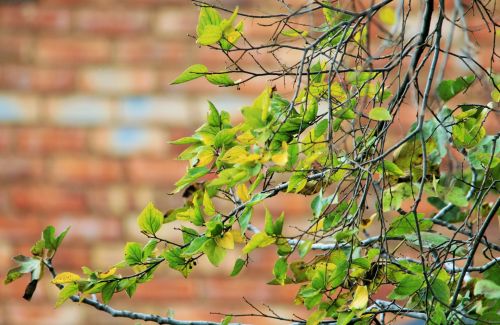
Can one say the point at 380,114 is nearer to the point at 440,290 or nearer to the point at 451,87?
the point at 440,290

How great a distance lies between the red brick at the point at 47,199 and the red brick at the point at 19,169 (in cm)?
2

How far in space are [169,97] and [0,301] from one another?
0.65 metres

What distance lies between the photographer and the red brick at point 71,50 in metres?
2.39

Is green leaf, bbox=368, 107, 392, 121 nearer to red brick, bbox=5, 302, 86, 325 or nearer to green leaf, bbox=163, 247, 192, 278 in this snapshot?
green leaf, bbox=163, 247, 192, 278

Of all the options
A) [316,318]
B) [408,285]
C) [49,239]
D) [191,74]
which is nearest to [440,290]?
[408,285]

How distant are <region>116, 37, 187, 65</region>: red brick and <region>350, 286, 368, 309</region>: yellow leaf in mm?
1470

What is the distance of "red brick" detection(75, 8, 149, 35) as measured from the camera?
2.40 meters

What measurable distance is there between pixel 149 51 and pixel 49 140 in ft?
1.11

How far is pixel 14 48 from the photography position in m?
2.37

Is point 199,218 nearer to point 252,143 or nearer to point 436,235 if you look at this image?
point 252,143

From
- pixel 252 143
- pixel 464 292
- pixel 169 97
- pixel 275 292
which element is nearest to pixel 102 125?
pixel 169 97

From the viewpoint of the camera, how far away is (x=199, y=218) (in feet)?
3.48

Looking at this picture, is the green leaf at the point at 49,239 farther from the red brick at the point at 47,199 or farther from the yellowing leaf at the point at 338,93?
the red brick at the point at 47,199

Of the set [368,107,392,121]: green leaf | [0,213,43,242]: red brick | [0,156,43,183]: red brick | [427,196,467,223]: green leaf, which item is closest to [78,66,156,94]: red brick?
[0,156,43,183]: red brick
